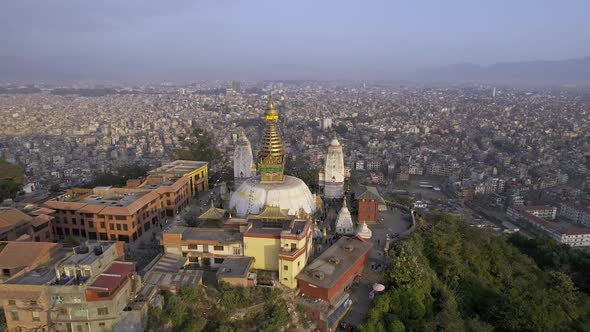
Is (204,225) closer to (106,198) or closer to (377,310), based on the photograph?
(106,198)

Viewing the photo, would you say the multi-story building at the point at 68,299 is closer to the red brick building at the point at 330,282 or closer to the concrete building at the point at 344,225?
the red brick building at the point at 330,282

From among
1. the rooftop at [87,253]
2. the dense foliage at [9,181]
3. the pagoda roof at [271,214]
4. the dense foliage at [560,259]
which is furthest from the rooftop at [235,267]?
the dense foliage at [9,181]

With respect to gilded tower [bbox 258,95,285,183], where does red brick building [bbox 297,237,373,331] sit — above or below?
below

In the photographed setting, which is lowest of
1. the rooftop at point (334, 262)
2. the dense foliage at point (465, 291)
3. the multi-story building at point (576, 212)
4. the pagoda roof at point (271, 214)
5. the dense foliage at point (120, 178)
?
the multi-story building at point (576, 212)

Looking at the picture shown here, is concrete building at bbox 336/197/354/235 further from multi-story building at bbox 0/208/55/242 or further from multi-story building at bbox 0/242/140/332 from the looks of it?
multi-story building at bbox 0/208/55/242

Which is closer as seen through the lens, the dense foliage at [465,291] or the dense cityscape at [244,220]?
the dense cityscape at [244,220]

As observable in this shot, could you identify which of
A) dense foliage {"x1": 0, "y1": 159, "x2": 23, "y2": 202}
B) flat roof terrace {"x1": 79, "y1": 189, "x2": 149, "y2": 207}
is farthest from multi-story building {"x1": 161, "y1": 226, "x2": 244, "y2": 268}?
dense foliage {"x1": 0, "y1": 159, "x2": 23, "y2": 202}
